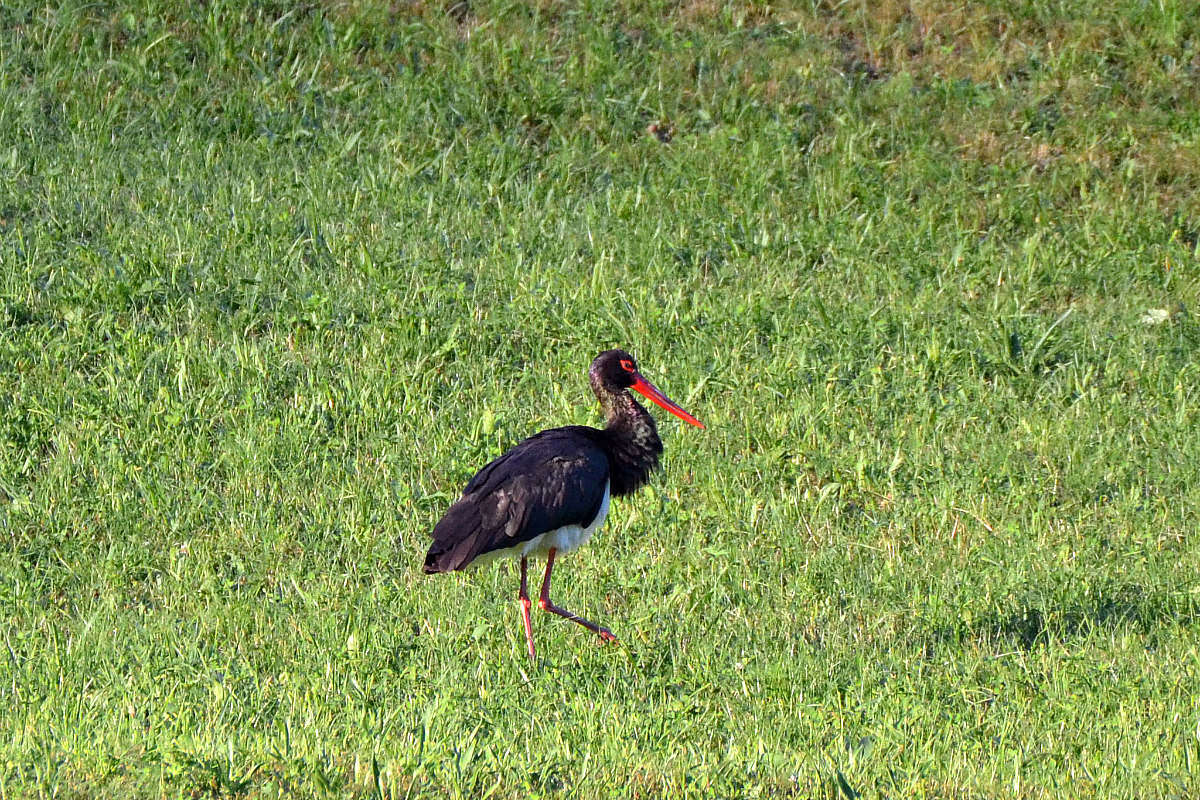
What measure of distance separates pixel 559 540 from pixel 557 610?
1.09 ft

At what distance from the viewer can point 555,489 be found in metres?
6.33

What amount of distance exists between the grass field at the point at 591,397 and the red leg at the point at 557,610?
12 centimetres

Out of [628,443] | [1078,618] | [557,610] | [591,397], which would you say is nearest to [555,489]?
[557,610]

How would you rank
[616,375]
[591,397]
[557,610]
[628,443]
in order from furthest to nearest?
[591,397]
[616,375]
[628,443]
[557,610]

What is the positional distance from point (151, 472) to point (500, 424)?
1.82m

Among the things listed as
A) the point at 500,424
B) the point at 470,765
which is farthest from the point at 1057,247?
the point at 470,765

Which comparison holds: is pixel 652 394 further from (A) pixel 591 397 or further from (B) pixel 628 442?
(A) pixel 591 397

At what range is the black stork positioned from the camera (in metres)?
6.12

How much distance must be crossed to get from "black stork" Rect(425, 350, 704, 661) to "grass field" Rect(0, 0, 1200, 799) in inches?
13.4

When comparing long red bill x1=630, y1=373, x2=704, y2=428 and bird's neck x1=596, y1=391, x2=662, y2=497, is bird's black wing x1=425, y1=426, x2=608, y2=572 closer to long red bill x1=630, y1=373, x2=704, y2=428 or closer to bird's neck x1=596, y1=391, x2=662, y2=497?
bird's neck x1=596, y1=391, x2=662, y2=497

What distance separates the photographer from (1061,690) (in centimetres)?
554

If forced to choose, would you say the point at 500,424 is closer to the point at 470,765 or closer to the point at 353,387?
the point at 353,387

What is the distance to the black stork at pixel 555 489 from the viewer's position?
6121 millimetres

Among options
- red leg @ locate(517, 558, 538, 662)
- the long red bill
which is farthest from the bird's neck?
red leg @ locate(517, 558, 538, 662)
